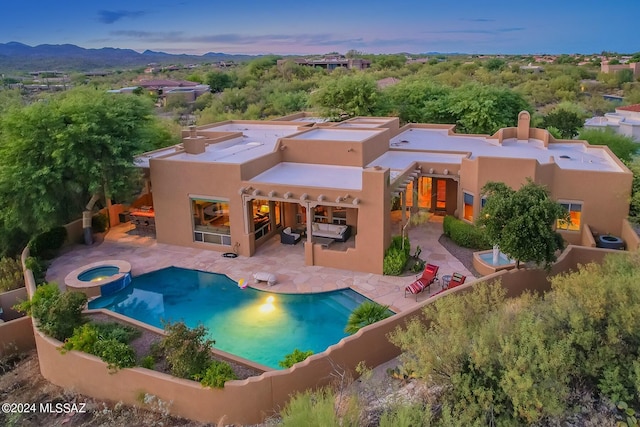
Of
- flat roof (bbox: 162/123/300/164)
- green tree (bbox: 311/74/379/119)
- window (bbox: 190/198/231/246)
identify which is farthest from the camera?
green tree (bbox: 311/74/379/119)

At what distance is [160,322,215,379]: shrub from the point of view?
11578 millimetres

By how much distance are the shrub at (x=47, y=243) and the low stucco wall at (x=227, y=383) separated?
8161mm

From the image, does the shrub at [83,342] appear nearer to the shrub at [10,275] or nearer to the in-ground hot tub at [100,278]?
the in-ground hot tub at [100,278]

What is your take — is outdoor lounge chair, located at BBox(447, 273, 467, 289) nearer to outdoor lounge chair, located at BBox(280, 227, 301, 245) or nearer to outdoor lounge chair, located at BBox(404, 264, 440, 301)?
outdoor lounge chair, located at BBox(404, 264, 440, 301)

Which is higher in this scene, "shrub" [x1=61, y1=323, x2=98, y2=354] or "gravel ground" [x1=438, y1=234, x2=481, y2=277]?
"shrub" [x1=61, y1=323, x2=98, y2=354]

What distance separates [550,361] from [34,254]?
1953 cm

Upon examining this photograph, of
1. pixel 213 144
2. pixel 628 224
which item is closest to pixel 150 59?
pixel 213 144

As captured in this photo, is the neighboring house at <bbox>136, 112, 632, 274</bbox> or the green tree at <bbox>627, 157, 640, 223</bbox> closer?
the neighboring house at <bbox>136, 112, 632, 274</bbox>

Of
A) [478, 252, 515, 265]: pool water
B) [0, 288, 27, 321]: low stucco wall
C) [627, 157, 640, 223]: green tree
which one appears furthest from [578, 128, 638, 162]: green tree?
[0, 288, 27, 321]: low stucco wall

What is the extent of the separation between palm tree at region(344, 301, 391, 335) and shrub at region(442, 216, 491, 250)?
710cm

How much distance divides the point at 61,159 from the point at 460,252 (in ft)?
53.0

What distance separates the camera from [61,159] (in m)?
19.7

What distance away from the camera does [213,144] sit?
26.0m

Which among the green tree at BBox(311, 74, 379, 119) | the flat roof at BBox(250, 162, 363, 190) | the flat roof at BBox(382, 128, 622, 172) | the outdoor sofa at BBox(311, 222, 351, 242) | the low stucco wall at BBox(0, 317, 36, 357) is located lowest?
the low stucco wall at BBox(0, 317, 36, 357)
